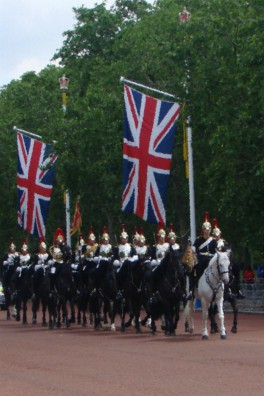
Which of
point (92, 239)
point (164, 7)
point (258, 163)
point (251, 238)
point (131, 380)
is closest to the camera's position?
point (131, 380)

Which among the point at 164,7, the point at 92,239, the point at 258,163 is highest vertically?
the point at 164,7

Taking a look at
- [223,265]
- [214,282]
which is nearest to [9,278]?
[214,282]

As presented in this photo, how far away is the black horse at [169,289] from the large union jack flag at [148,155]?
7776mm

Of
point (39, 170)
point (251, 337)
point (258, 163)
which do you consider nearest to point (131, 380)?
point (251, 337)

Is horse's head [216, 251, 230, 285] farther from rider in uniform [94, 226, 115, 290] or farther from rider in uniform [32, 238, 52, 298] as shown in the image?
rider in uniform [32, 238, 52, 298]

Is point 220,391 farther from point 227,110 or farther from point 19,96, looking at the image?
point 19,96

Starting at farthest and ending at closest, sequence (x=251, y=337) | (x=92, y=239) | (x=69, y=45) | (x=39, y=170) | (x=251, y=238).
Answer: (x=69, y=45)
(x=39, y=170)
(x=251, y=238)
(x=92, y=239)
(x=251, y=337)

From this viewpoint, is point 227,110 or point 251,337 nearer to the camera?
point 251,337

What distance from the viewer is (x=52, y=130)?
56719 millimetres

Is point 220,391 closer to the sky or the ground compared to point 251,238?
closer to the ground

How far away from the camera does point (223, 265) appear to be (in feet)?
88.3

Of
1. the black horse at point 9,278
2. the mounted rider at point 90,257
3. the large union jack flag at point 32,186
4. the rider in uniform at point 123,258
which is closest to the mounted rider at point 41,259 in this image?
the mounted rider at point 90,257

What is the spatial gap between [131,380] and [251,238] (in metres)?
23.9

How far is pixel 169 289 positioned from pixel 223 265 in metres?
2.27
